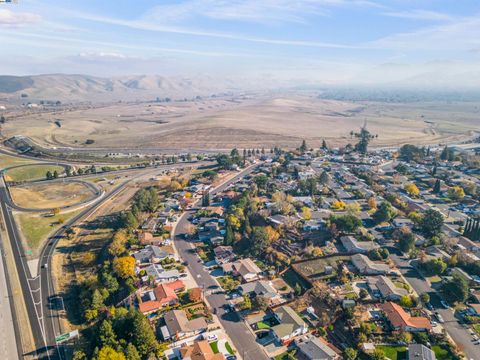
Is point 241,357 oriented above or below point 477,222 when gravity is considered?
below

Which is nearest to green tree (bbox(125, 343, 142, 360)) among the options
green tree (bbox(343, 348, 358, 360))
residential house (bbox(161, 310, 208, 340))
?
residential house (bbox(161, 310, 208, 340))

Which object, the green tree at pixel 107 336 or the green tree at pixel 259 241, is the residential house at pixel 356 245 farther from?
the green tree at pixel 107 336

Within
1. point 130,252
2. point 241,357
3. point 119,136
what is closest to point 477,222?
point 241,357

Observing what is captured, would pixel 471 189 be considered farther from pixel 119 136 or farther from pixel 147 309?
pixel 119 136

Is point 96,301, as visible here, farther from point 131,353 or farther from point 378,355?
point 378,355

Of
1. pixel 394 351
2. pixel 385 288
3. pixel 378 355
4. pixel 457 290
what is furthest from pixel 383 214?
pixel 378 355

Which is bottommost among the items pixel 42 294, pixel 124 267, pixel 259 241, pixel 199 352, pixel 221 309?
pixel 42 294

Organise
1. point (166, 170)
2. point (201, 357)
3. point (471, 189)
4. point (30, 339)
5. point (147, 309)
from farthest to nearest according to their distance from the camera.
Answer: point (166, 170) → point (471, 189) → point (147, 309) → point (30, 339) → point (201, 357)
